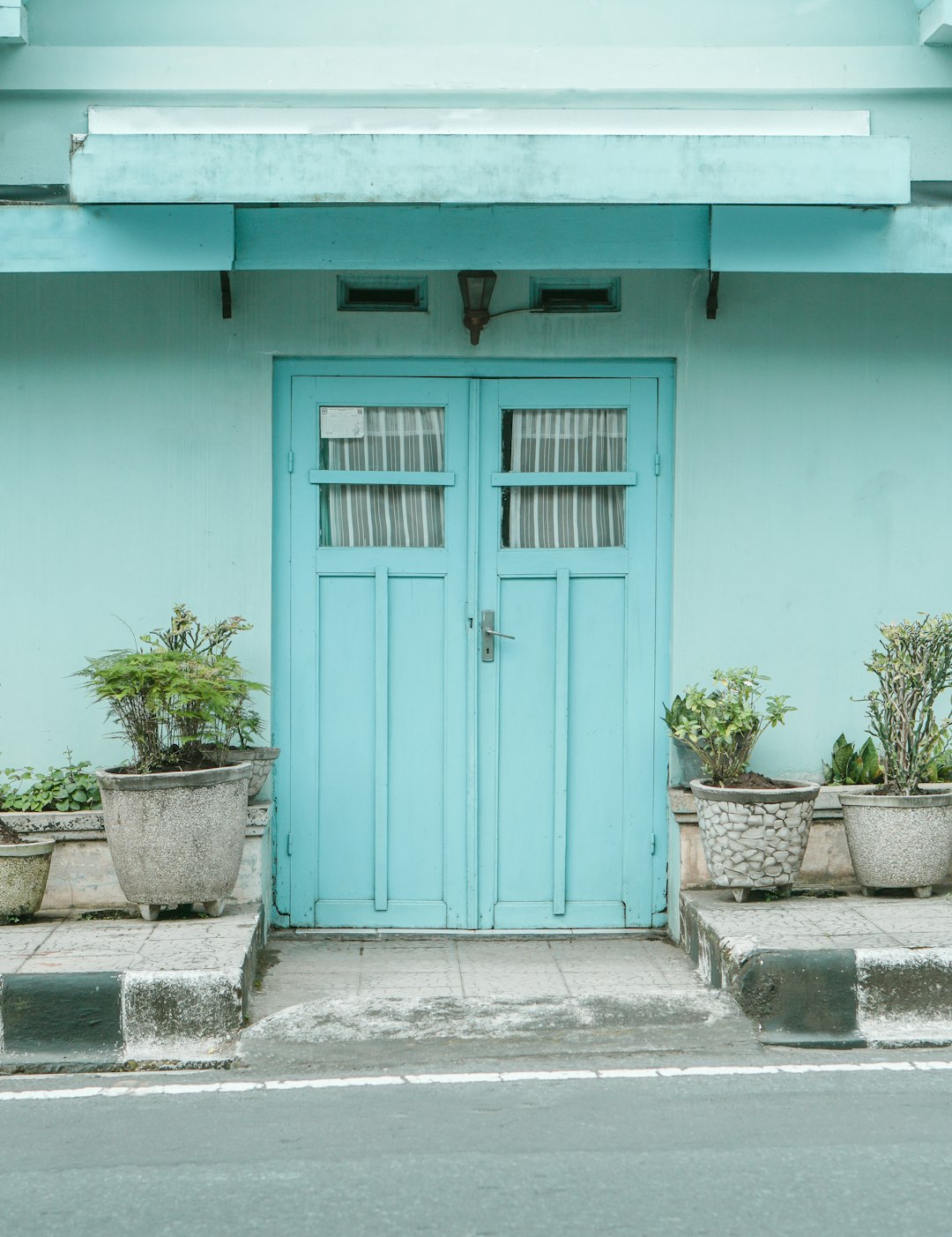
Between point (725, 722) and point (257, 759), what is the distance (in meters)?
2.06

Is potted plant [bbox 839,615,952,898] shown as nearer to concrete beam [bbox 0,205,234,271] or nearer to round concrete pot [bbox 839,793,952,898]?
round concrete pot [bbox 839,793,952,898]

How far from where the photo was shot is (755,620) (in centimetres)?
657

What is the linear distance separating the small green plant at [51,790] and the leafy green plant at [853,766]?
3.34m

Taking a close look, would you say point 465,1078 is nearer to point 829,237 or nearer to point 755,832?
point 755,832

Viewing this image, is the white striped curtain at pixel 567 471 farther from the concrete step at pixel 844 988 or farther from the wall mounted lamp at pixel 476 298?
the concrete step at pixel 844 988

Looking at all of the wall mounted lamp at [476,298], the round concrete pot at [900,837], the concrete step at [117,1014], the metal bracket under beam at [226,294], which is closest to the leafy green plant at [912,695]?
the round concrete pot at [900,837]

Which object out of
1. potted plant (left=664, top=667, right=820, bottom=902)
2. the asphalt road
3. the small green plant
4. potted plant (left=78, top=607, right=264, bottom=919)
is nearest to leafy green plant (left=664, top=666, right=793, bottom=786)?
potted plant (left=664, top=667, right=820, bottom=902)

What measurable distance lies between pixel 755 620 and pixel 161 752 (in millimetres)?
2765

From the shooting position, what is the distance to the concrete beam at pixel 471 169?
570cm

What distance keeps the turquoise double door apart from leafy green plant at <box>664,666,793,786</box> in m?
0.39

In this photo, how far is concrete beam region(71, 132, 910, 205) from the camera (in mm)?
5695

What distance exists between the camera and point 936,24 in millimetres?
6398

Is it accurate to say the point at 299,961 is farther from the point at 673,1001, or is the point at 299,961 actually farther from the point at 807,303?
the point at 807,303

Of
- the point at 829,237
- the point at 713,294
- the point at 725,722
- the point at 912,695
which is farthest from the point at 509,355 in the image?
the point at 912,695
